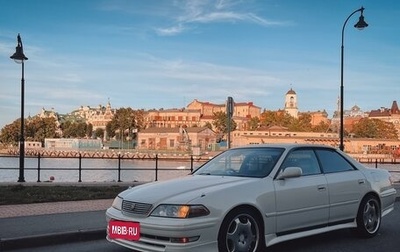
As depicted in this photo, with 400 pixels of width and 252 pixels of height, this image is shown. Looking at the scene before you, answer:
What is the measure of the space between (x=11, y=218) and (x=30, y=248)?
92.6 inches

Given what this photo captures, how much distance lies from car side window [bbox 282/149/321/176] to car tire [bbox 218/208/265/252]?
1177mm

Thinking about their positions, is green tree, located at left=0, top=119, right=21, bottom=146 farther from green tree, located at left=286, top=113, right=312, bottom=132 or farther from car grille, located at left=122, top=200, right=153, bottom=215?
car grille, located at left=122, top=200, right=153, bottom=215

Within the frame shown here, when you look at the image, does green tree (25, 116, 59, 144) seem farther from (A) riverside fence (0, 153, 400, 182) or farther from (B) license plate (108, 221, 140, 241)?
(B) license plate (108, 221, 140, 241)

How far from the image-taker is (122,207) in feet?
21.6

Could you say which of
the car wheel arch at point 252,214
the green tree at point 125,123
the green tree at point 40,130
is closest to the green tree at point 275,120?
the green tree at point 125,123

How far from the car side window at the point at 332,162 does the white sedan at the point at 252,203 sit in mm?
22

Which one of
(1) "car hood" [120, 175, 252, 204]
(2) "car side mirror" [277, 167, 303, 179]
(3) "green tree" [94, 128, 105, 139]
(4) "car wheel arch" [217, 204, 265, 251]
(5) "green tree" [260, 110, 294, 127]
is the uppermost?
(5) "green tree" [260, 110, 294, 127]

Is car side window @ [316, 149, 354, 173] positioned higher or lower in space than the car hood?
higher

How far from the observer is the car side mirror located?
7055 millimetres

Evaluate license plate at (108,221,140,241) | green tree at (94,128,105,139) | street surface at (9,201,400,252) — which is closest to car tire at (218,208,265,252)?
street surface at (9,201,400,252)

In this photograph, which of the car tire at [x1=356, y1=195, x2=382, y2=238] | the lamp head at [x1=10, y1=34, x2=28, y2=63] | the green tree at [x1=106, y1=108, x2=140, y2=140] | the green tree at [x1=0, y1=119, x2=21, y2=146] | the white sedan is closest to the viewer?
the white sedan

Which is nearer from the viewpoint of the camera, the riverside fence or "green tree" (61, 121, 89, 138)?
the riverside fence

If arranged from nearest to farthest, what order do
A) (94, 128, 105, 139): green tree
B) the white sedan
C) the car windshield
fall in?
1. the white sedan
2. the car windshield
3. (94, 128, 105, 139): green tree

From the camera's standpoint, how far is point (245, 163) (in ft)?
24.8
